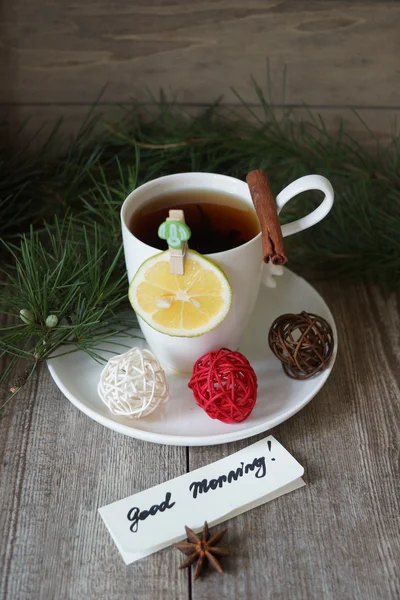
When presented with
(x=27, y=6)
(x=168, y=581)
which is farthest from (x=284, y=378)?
(x=27, y=6)

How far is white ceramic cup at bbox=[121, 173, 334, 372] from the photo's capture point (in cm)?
62

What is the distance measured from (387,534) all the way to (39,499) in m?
0.32

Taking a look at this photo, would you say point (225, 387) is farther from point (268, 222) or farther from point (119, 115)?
point (119, 115)

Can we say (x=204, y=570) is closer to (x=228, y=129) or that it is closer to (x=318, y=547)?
(x=318, y=547)

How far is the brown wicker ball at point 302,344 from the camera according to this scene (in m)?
0.66

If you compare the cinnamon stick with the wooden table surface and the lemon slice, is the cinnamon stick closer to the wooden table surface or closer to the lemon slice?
the lemon slice

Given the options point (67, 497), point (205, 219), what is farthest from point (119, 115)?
point (67, 497)

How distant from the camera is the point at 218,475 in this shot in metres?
0.60

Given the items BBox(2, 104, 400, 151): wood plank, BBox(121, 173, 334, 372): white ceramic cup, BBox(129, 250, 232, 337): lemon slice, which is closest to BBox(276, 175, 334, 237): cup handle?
BBox(121, 173, 334, 372): white ceramic cup

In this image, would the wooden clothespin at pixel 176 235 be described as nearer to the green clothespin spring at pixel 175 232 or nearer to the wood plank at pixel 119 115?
the green clothespin spring at pixel 175 232

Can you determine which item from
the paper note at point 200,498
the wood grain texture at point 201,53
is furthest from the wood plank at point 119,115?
the paper note at point 200,498

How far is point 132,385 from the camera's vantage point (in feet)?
1.99

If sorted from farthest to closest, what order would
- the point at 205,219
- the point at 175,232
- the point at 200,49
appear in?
1. the point at 200,49
2. the point at 205,219
3. the point at 175,232

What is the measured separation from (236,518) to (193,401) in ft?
0.42
